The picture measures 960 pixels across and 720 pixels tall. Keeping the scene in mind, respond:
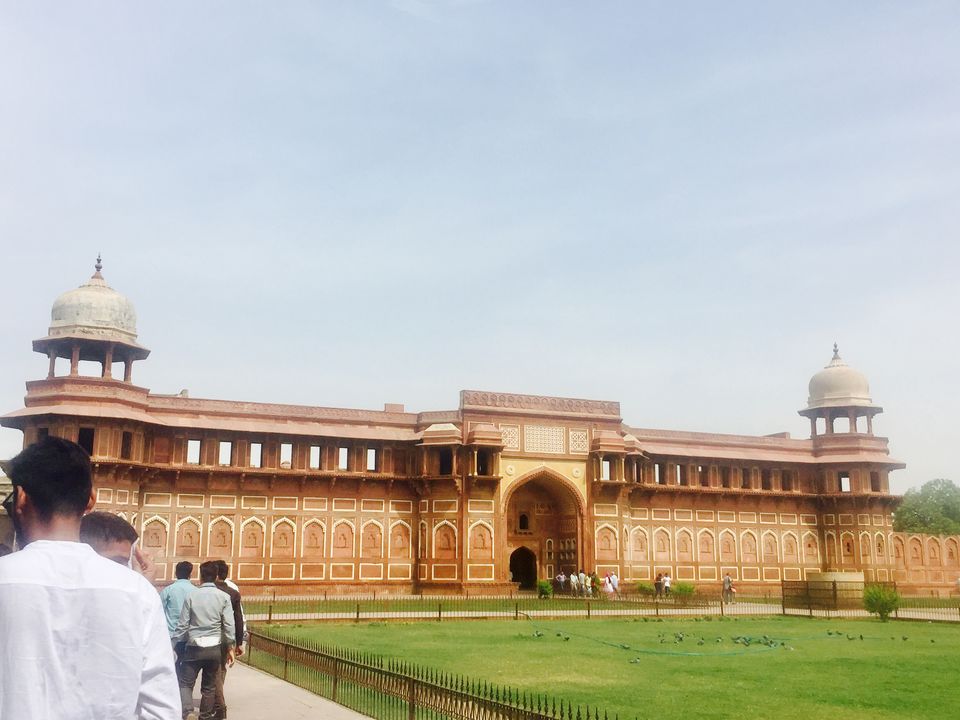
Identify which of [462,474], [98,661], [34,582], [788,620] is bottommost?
[788,620]

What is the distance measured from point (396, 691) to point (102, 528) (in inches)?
→ 224

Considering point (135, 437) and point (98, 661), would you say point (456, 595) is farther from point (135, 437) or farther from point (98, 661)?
point (98, 661)

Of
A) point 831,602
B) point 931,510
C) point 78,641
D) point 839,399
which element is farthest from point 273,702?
point 931,510

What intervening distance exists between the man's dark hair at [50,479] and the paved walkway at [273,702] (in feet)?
25.9

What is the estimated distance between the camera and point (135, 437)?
31094 millimetres

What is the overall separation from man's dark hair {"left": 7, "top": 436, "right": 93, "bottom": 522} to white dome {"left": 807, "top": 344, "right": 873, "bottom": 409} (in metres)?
44.0

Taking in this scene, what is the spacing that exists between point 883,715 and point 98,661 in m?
10.9

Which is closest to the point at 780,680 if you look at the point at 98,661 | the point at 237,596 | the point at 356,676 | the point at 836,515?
the point at 356,676

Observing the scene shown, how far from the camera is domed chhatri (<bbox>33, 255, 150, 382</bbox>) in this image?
1235 inches

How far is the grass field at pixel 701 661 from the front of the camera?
38.0ft

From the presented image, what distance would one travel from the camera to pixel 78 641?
229 centimetres

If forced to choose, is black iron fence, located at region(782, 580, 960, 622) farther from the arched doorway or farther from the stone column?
the stone column

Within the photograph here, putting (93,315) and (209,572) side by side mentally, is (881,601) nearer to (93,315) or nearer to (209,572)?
(209,572)

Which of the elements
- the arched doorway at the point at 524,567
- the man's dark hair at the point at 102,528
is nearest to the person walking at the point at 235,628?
the man's dark hair at the point at 102,528
